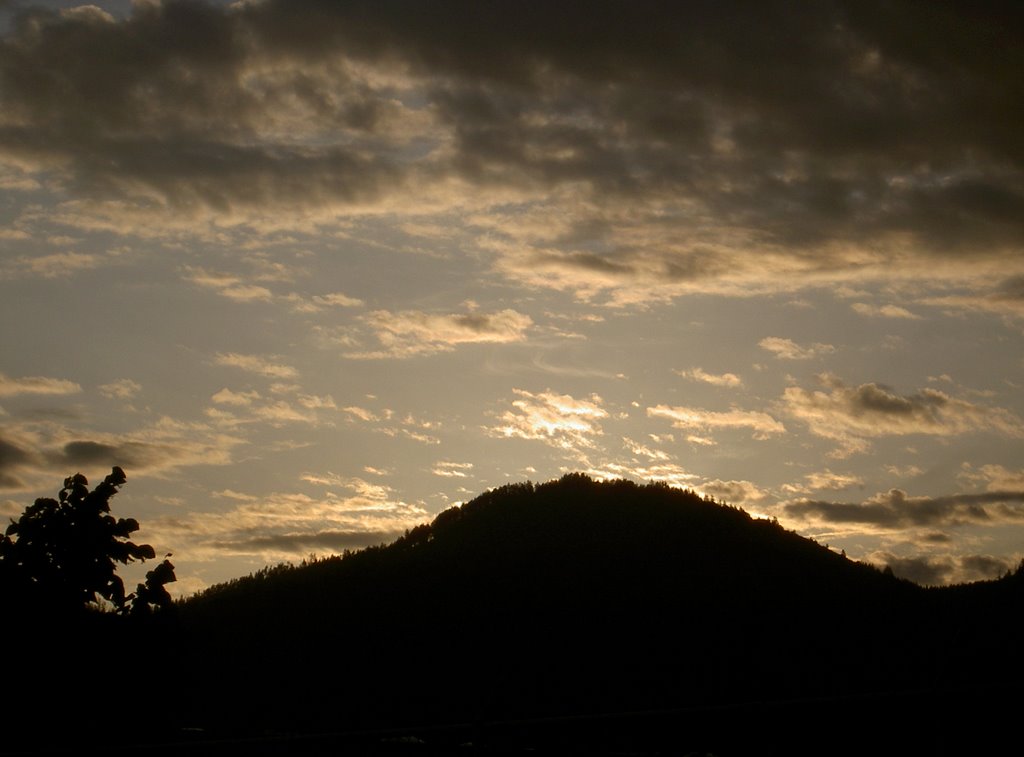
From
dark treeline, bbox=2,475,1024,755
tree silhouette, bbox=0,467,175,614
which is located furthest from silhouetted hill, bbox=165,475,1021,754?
tree silhouette, bbox=0,467,175,614

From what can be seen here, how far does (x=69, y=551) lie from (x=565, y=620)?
110 metres

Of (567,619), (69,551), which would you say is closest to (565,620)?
(567,619)

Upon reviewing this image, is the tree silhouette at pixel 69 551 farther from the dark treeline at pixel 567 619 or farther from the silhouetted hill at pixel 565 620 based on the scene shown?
the silhouetted hill at pixel 565 620

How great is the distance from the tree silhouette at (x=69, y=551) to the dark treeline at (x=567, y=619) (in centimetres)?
5782

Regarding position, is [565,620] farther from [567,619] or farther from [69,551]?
[69,551]

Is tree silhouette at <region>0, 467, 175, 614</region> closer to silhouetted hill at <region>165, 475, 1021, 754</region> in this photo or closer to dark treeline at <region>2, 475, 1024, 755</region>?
dark treeline at <region>2, 475, 1024, 755</region>

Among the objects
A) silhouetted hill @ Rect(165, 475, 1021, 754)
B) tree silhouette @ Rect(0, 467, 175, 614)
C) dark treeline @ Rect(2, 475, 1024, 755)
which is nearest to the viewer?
tree silhouette @ Rect(0, 467, 175, 614)

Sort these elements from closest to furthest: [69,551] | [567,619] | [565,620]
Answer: [69,551] → [565,620] → [567,619]

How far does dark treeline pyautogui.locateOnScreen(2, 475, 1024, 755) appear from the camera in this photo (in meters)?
105

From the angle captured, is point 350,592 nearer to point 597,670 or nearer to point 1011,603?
point 597,670

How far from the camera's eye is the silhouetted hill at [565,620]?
10562 cm

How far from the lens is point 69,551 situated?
1958cm

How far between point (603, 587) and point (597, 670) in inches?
836

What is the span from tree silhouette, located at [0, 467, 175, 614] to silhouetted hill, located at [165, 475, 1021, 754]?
66.5m
